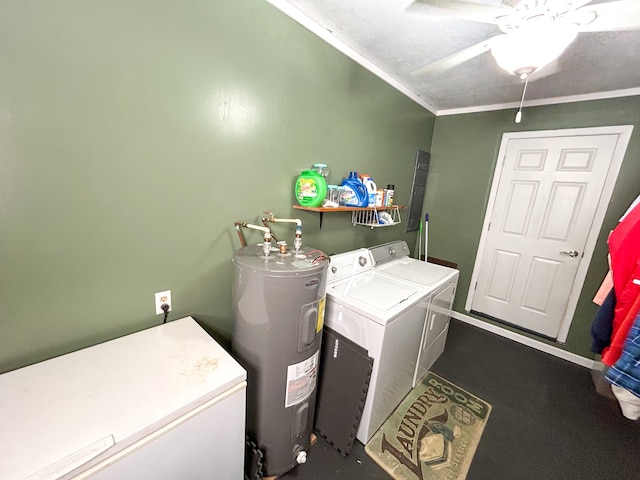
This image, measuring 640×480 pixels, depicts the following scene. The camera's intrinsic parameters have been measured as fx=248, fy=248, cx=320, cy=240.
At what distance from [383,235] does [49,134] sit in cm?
242

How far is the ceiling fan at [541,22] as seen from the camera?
3.00 feet

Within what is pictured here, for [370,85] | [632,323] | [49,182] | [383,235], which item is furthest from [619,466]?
[49,182]

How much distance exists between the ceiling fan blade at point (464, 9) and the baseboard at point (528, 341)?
9.66 feet

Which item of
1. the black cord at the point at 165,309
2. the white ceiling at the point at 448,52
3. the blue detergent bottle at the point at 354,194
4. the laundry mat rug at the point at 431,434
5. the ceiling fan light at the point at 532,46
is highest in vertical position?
the white ceiling at the point at 448,52

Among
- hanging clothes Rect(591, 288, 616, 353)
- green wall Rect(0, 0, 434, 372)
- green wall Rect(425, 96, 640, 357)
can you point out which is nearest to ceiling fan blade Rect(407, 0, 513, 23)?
green wall Rect(0, 0, 434, 372)

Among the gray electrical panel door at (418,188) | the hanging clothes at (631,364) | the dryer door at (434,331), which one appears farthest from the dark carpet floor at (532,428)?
the gray electrical panel door at (418,188)

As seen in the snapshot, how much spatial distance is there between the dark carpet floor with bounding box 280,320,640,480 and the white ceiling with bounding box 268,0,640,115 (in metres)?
2.27

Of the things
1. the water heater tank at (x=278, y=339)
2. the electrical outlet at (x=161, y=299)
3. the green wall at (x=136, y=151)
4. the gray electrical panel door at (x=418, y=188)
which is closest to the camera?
the green wall at (x=136, y=151)

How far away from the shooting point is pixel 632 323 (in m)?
1.56

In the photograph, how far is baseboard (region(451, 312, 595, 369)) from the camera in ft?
7.86

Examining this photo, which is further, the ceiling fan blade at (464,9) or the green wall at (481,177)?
the green wall at (481,177)

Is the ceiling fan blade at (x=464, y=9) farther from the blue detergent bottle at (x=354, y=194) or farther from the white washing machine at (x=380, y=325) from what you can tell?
the white washing machine at (x=380, y=325)

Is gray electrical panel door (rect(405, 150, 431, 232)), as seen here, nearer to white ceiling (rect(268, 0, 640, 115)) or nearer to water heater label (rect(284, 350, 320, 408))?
white ceiling (rect(268, 0, 640, 115))

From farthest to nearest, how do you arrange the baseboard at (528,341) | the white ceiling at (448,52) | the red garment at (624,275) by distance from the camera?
the baseboard at (528,341) < the red garment at (624,275) < the white ceiling at (448,52)
